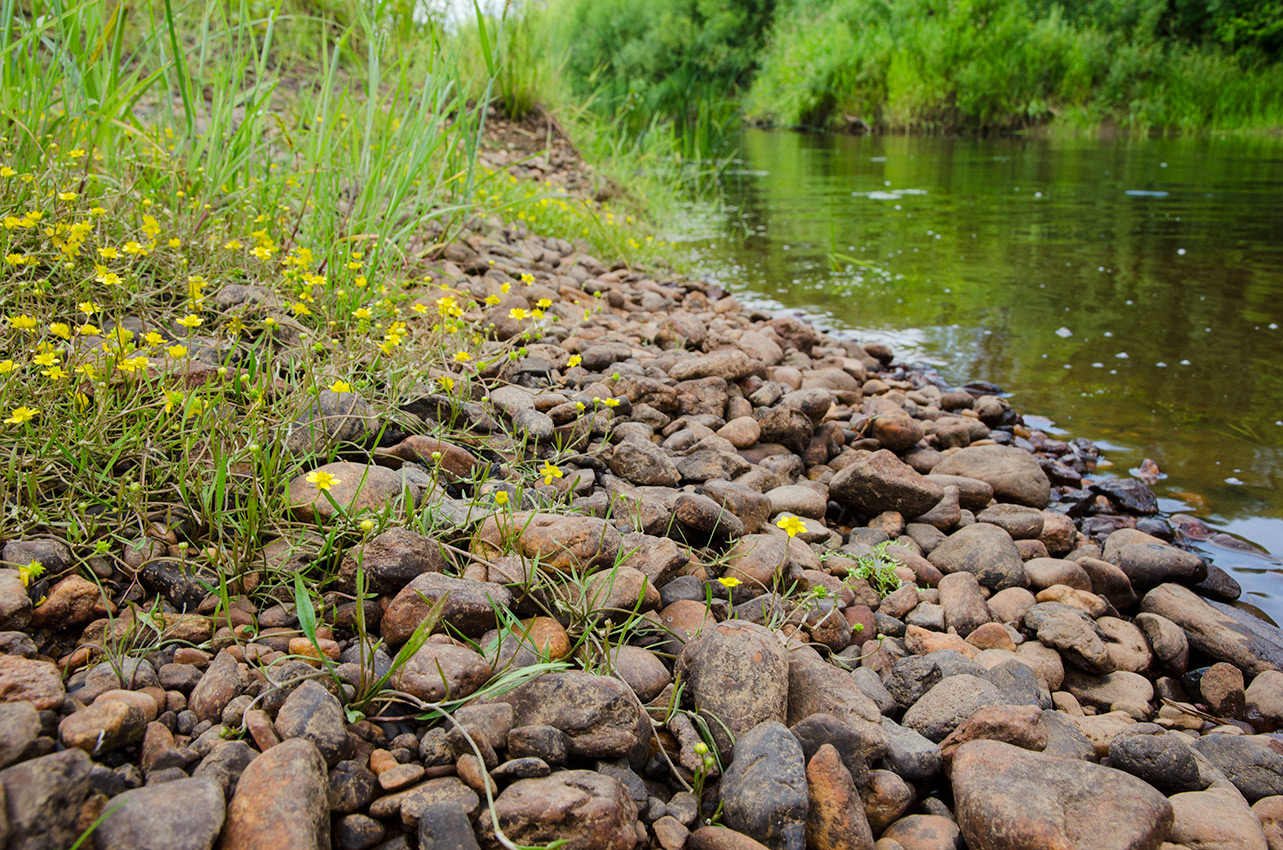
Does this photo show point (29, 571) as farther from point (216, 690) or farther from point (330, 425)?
point (330, 425)

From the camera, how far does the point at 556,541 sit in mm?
1585

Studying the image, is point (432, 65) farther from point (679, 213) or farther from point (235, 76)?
point (679, 213)

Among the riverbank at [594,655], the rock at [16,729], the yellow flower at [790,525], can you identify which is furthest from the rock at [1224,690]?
the rock at [16,729]

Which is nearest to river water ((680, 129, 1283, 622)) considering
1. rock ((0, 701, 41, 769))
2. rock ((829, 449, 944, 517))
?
rock ((829, 449, 944, 517))

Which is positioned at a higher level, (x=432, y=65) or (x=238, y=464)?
(x=432, y=65)

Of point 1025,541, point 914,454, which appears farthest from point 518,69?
point 1025,541

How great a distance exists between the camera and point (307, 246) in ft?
8.69

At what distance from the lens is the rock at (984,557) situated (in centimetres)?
215

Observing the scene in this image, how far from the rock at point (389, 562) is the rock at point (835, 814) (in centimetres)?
79

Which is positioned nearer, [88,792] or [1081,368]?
[88,792]

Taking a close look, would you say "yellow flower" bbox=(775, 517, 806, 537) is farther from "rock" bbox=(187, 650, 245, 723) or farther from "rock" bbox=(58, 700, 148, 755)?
"rock" bbox=(58, 700, 148, 755)

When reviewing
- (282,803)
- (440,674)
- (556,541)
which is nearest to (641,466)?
(556,541)

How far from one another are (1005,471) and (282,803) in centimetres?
249

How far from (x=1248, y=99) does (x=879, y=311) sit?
1563 cm
